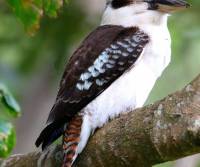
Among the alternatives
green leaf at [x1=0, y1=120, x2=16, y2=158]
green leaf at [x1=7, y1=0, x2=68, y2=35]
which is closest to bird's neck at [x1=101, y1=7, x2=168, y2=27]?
green leaf at [x1=7, y1=0, x2=68, y2=35]

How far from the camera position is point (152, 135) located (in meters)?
3.46

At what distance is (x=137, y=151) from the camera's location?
3.55m

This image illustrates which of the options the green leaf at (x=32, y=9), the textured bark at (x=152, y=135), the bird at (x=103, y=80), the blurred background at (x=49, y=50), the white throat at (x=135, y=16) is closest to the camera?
the textured bark at (x=152, y=135)

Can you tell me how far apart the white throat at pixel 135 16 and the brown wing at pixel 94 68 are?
251 millimetres

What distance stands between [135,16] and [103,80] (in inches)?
28.2

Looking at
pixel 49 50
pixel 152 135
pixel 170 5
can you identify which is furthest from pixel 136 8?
pixel 49 50

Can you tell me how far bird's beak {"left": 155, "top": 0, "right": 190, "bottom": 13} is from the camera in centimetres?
468

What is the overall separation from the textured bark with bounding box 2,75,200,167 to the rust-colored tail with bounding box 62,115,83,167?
0.07 meters

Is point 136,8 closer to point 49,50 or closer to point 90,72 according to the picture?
point 90,72

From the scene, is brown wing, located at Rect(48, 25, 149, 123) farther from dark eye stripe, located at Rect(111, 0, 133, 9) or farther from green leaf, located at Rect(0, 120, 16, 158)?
dark eye stripe, located at Rect(111, 0, 133, 9)

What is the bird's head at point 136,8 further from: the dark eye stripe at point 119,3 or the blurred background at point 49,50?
the blurred background at point 49,50

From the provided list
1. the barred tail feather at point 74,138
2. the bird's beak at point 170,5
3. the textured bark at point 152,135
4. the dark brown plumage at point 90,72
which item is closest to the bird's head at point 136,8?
the bird's beak at point 170,5

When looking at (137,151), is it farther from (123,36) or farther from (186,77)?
(186,77)

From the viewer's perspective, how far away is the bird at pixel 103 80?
13.6 ft
